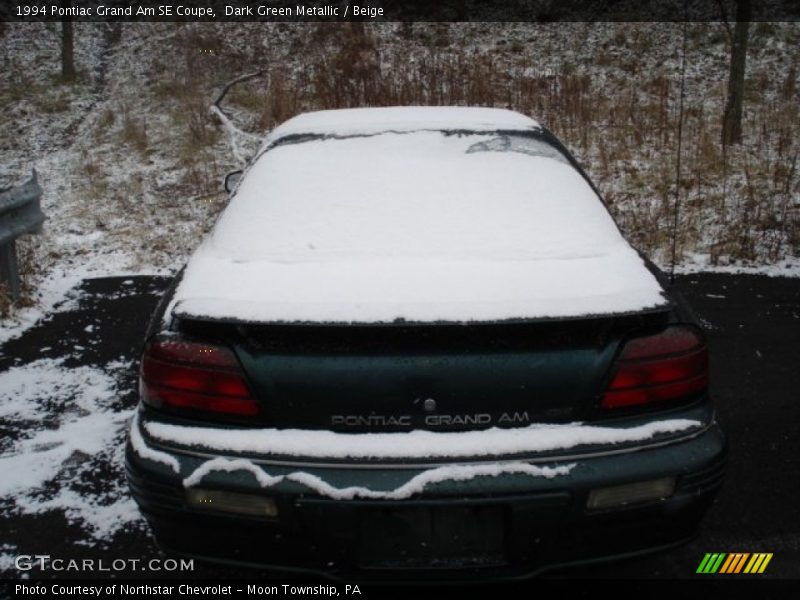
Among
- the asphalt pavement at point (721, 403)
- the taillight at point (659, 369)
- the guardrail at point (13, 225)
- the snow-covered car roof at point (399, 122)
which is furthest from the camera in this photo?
the guardrail at point (13, 225)

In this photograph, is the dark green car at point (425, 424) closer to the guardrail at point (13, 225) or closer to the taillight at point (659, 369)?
the taillight at point (659, 369)

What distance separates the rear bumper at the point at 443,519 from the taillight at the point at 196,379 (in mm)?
158

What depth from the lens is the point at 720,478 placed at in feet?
6.33

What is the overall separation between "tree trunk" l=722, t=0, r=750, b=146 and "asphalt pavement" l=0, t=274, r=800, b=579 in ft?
13.4

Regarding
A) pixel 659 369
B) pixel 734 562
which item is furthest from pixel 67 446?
pixel 734 562

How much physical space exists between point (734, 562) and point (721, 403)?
139 cm

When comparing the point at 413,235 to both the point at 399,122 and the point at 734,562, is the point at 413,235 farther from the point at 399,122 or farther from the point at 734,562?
the point at 734,562

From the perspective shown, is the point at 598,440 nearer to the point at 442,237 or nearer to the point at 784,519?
the point at 442,237

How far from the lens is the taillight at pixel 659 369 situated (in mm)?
1833

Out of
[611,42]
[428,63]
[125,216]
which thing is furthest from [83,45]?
[611,42]

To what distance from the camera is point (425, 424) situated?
1.78m

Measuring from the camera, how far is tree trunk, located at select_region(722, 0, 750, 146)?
8.87 meters

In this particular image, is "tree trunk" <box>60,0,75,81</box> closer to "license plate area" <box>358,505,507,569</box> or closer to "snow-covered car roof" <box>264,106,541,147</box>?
"snow-covered car roof" <box>264,106,541,147</box>

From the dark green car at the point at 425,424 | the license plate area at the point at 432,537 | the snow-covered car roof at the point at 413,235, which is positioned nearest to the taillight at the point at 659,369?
the dark green car at the point at 425,424
